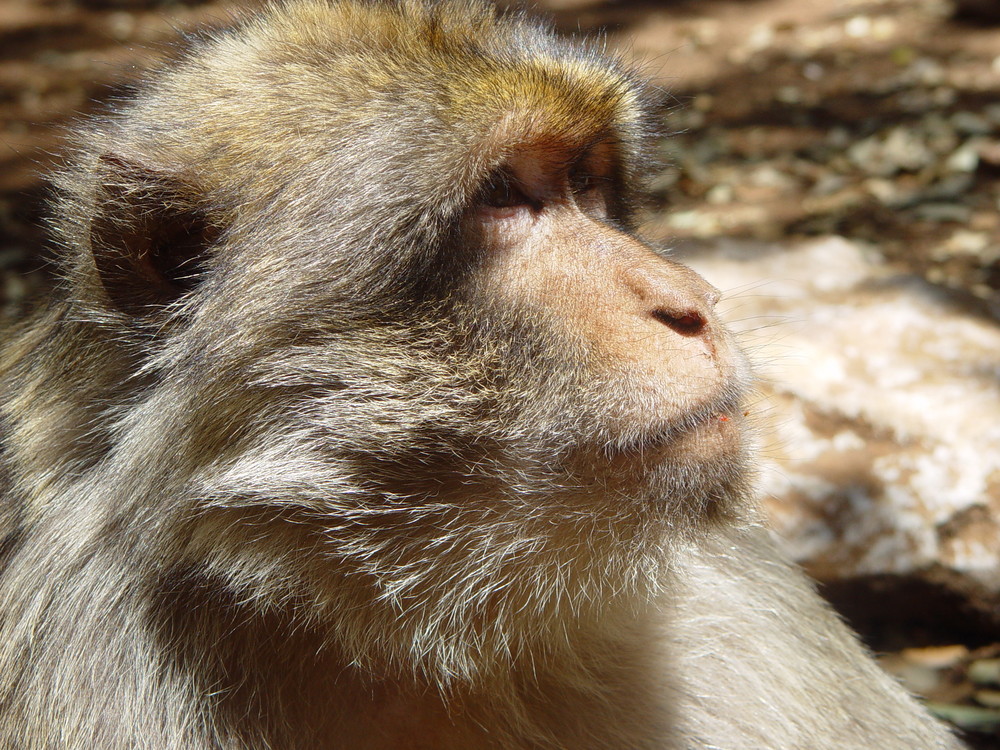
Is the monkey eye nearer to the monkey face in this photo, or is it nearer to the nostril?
the monkey face

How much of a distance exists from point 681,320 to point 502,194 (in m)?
0.41

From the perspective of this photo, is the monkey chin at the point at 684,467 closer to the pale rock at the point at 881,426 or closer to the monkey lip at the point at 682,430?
the monkey lip at the point at 682,430

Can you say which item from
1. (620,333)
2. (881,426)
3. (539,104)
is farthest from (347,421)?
(881,426)

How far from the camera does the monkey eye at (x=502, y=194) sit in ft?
6.38

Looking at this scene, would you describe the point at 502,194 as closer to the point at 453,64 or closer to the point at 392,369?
the point at 453,64

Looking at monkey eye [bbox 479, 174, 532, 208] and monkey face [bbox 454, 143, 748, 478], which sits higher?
monkey eye [bbox 479, 174, 532, 208]

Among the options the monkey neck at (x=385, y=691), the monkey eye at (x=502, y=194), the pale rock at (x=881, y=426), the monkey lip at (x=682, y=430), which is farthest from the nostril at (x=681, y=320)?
the pale rock at (x=881, y=426)

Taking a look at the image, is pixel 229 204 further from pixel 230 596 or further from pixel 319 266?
pixel 230 596

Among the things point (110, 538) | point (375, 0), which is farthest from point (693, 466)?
point (375, 0)

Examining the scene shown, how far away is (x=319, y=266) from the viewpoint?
1.84 metres

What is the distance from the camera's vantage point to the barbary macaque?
6.02 ft

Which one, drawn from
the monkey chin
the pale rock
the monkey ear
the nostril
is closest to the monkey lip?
the monkey chin

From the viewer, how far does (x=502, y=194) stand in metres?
1.97

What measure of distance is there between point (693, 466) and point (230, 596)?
0.82 meters
